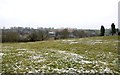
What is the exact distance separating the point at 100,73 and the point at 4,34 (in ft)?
193

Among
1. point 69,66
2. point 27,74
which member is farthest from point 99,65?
point 27,74

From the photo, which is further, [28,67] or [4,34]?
[4,34]

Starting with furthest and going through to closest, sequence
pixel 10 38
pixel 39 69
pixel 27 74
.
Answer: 1. pixel 10 38
2. pixel 39 69
3. pixel 27 74

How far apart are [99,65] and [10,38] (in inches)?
2187

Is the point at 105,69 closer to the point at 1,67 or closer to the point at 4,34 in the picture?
the point at 1,67

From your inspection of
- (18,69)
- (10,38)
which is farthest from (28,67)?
(10,38)

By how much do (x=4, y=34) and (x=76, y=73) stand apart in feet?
191

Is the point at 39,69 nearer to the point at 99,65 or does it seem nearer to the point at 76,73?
the point at 76,73

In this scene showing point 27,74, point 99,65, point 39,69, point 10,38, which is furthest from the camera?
point 10,38

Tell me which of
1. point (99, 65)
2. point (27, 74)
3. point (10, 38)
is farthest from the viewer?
point (10, 38)

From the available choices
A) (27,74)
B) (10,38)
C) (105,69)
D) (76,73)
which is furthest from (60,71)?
(10,38)

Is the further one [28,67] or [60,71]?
[28,67]

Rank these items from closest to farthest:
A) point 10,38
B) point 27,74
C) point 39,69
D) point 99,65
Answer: point 27,74 < point 39,69 < point 99,65 < point 10,38

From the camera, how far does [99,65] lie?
642 inches
